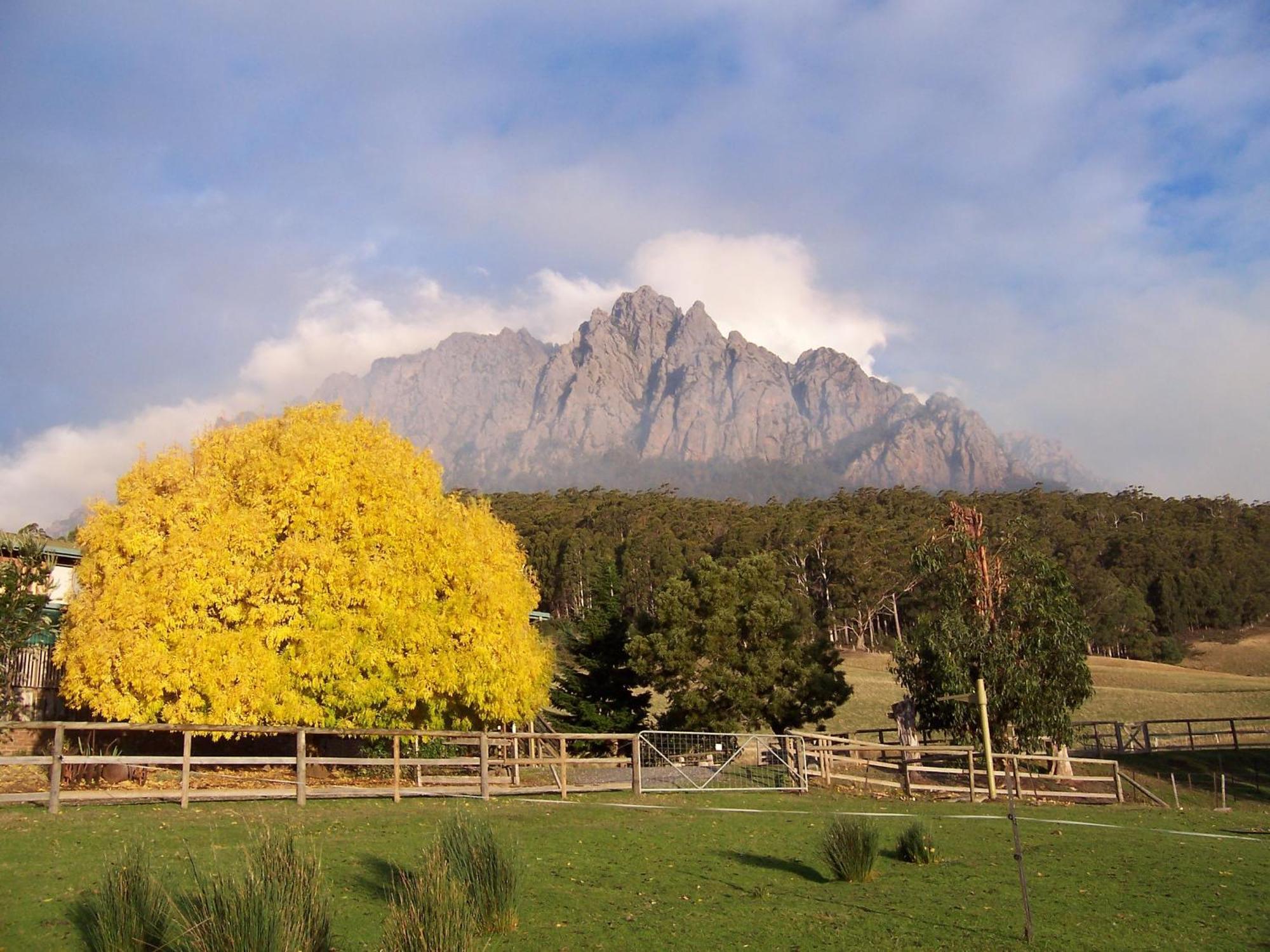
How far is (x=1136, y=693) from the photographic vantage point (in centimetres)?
6094

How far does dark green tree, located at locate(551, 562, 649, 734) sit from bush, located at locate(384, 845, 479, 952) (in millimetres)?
29359

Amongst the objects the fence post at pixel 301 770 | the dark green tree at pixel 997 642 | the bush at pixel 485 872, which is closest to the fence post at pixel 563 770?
the fence post at pixel 301 770

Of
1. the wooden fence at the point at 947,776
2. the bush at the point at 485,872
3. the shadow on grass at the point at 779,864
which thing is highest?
the bush at the point at 485,872

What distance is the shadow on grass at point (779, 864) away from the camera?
39.7 ft

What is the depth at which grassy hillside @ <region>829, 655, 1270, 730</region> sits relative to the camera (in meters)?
52.8

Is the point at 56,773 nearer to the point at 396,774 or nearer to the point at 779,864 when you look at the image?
the point at 396,774

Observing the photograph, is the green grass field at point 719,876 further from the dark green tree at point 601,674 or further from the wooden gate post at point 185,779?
the dark green tree at point 601,674

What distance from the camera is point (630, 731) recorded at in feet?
120

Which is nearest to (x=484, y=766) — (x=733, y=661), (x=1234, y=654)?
(x=733, y=661)

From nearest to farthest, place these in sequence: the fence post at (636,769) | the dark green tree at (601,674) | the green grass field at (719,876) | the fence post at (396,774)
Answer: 1. the green grass field at (719,876)
2. the fence post at (396,774)
3. the fence post at (636,769)
4. the dark green tree at (601,674)

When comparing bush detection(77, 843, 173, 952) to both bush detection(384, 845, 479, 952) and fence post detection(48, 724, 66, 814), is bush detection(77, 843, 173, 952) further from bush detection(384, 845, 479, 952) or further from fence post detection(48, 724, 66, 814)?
fence post detection(48, 724, 66, 814)

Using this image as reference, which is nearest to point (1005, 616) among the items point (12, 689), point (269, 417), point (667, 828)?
point (667, 828)

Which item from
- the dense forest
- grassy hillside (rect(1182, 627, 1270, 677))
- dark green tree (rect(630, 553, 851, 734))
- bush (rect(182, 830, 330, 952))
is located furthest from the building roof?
grassy hillside (rect(1182, 627, 1270, 677))

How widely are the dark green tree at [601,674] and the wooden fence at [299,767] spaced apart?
425cm
